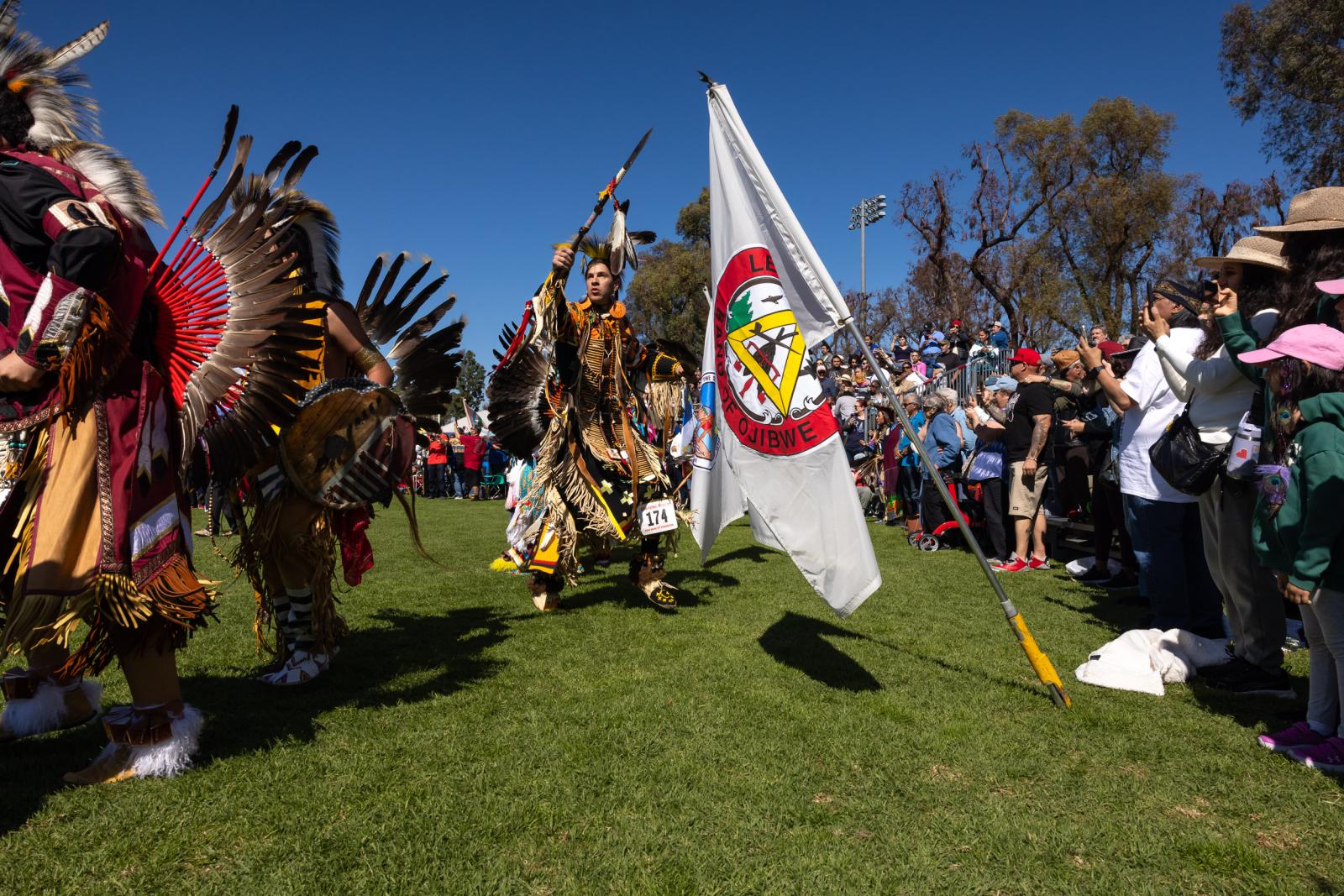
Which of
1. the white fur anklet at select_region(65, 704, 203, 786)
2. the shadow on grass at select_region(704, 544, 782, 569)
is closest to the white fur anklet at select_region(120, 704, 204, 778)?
the white fur anklet at select_region(65, 704, 203, 786)

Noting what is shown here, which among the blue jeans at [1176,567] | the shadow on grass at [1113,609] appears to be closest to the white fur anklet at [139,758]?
the blue jeans at [1176,567]

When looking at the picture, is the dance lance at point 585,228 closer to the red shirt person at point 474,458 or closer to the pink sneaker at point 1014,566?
the pink sneaker at point 1014,566

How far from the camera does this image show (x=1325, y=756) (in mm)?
2832

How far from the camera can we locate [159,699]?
274cm

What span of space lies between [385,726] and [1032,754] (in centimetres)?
261

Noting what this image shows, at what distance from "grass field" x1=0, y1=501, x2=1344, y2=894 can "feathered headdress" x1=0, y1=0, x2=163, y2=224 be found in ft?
6.98

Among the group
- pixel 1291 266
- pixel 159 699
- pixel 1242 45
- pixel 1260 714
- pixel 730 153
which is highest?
pixel 1242 45

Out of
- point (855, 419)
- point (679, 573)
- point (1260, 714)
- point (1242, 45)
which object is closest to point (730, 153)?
point (1260, 714)

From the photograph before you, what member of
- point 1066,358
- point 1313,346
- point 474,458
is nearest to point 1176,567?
point 1313,346

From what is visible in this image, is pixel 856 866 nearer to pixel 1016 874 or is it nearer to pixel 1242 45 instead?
pixel 1016 874

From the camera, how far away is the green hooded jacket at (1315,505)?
267cm

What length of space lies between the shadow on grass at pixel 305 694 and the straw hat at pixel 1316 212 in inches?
164

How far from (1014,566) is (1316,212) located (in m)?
4.94

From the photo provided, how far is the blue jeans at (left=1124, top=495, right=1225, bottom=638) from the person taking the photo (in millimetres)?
4320
